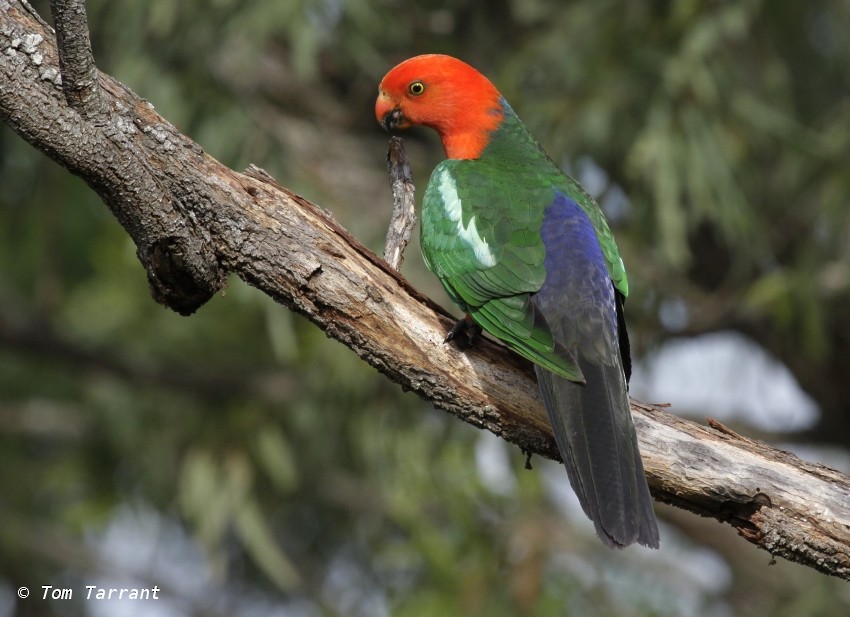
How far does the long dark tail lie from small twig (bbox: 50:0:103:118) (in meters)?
1.84

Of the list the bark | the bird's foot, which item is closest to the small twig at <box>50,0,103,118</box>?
the bark

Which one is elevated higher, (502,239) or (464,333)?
Answer: (502,239)

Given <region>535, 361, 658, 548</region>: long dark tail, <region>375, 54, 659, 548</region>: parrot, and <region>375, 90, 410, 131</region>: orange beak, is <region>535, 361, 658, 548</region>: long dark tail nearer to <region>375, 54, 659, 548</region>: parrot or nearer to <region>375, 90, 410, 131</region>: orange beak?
<region>375, 54, 659, 548</region>: parrot

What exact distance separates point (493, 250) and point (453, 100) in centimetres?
119

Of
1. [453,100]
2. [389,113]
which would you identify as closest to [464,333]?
[453,100]

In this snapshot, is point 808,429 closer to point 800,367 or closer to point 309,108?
point 800,367

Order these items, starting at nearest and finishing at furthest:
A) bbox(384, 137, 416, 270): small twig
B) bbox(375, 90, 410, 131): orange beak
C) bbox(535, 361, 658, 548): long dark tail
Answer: bbox(535, 361, 658, 548): long dark tail
bbox(384, 137, 416, 270): small twig
bbox(375, 90, 410, 131): orange beak

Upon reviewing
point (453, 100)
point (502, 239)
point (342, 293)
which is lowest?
point (342, 293)

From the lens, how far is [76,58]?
3385mm

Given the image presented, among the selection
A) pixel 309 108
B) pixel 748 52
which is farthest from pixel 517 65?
pixel 309 108

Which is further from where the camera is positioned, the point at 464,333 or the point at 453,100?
the point at 453,100

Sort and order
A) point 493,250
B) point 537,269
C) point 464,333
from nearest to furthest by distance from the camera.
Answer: point 464,333 → point 537,269 → point 493,250

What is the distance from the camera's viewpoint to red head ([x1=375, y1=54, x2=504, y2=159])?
17.5 ft

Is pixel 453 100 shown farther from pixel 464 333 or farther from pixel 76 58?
pixel 76 58
